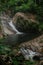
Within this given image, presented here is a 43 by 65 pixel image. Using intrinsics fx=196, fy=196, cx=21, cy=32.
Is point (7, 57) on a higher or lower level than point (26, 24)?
lower

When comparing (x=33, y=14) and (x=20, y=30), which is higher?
(x=33, y=14)

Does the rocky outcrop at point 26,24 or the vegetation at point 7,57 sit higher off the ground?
the rocky outcrop at point 26,24

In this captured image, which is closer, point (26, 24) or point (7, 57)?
point (7, 57)

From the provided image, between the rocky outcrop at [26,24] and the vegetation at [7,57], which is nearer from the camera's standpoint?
the vegetation at [7,57]

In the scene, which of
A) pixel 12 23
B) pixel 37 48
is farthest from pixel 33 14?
pixel 37 48

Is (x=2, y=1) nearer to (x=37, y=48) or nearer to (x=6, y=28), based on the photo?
(x=37, y=48)

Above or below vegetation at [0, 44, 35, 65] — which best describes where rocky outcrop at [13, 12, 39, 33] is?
above

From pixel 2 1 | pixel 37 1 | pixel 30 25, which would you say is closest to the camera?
pixel 2 1

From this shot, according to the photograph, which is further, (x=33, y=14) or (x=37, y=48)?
(x=33, y=14)

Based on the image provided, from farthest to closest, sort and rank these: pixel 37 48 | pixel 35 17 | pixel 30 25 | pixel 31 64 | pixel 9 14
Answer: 1. pixel 9 14
2. pixel 35 17
3. pixel 30 25
4. pixel 37 48
5. pixel 31 64

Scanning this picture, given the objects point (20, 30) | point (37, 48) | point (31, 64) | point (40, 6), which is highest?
point (40, 6)

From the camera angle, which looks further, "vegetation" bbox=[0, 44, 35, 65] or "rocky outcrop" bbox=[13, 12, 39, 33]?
"rocky outcrop" bbox=[13, 12, 39, 33]
